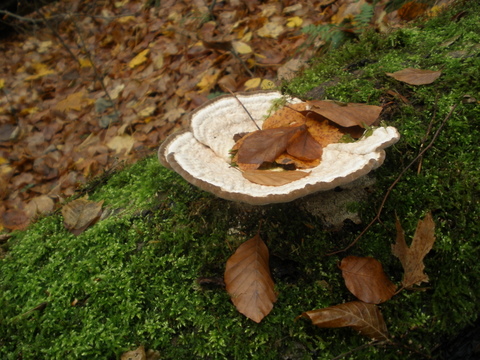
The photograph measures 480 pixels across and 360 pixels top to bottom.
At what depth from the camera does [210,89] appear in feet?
18.7

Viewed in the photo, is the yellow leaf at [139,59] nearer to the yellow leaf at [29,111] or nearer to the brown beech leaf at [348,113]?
the yellow leaf at [29,111]

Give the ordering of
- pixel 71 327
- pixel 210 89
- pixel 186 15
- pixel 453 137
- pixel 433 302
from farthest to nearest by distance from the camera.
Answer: pixel 186 15
pixel 210 89
pixel 453 137
pixel 71 327
pixel 433 302

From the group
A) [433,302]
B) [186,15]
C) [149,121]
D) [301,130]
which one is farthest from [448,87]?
[186,15]

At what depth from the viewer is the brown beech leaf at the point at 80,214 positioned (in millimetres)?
2865

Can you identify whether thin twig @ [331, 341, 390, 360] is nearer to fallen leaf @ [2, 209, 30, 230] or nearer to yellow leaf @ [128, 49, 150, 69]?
fallen leaf @ [2, 209, 30, 230]

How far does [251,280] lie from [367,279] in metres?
0.69

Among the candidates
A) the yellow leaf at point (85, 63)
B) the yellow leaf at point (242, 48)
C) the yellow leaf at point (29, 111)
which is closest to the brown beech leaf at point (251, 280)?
the yellow leaf at point (242, 48)

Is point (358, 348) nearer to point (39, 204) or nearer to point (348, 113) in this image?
point (348, 113)

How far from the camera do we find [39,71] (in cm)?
851

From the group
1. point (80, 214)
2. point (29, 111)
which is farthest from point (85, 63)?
Answer: point (80, 214)

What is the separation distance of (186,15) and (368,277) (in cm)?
769

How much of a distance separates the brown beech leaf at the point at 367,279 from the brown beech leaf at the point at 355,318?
0.06 m

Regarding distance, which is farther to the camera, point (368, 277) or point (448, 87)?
point (448, 87)

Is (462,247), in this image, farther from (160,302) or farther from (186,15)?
(186,15)
